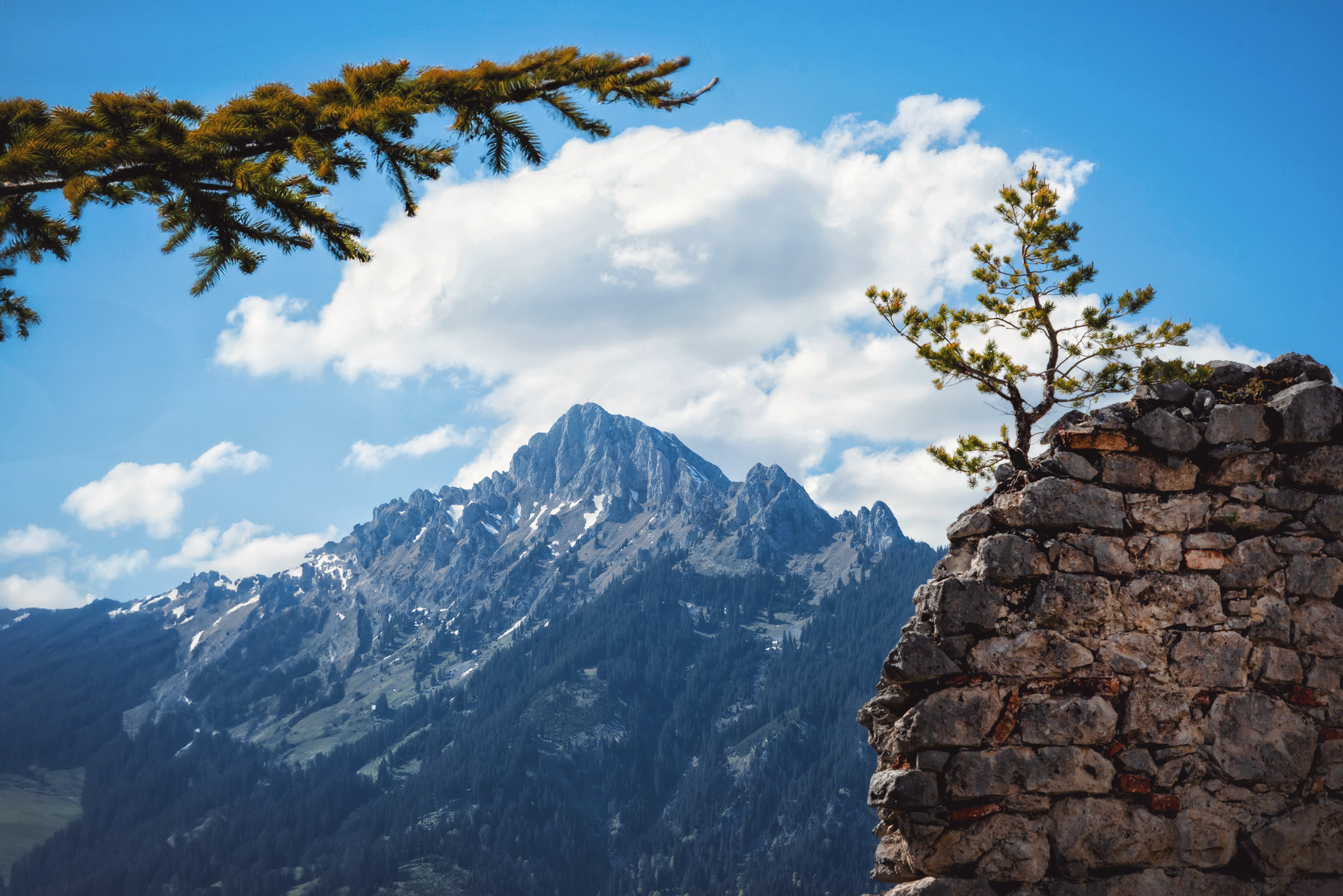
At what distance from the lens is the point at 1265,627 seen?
7148 mm

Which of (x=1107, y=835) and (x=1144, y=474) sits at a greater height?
(x=1144, y=474)

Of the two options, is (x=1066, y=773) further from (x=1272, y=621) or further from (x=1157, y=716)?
(x=1272, y=621)

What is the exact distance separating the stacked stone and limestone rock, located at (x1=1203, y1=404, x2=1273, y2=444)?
15 mm

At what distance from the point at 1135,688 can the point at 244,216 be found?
25.8 feet

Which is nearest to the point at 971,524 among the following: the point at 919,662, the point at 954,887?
the point at 919,662

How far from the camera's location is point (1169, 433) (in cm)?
743

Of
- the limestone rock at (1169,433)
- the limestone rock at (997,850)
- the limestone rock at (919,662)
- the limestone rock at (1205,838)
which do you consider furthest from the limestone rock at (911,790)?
the limestone rock at (1169,433)

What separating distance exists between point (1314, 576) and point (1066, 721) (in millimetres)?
2443

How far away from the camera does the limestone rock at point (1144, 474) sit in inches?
291

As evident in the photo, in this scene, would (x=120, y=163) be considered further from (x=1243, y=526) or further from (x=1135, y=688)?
(x=1243, y=526)

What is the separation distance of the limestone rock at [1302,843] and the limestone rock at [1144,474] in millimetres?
2654

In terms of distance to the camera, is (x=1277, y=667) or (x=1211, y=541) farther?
(x=1211, y=541)

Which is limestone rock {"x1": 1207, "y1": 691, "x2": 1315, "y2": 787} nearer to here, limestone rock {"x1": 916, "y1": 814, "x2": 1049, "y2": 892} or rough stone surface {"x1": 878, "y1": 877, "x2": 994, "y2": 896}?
limestone rock {"x1": 916, "y1": 814, "x2": 1049, "y2": 892}

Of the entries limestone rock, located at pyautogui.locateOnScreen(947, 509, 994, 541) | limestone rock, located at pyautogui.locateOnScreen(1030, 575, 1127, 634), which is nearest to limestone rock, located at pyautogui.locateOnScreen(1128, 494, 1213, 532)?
limestone rock, located at pyautogui.locateOnScreen(1030, 575, 1127, 634)
